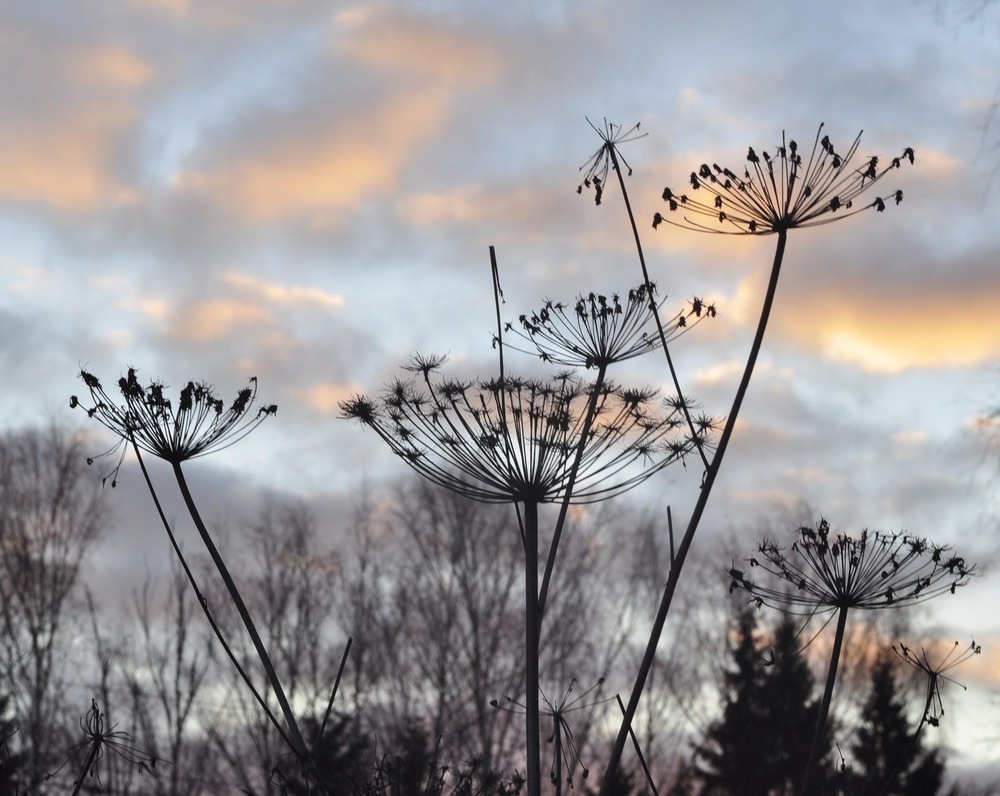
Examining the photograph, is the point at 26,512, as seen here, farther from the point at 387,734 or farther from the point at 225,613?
the point at 387,734

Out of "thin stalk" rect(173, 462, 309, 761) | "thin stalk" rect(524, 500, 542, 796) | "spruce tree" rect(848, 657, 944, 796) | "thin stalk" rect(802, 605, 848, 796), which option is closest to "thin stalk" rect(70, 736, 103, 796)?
"thin stalk" rect(173, 462, 309, 761)

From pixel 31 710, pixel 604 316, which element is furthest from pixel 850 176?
pixel 31 710

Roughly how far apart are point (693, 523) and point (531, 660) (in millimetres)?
976

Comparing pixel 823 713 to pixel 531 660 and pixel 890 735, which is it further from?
pixel 890 735

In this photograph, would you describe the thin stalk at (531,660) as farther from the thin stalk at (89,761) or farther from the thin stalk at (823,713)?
the thin stalk at (89,761)

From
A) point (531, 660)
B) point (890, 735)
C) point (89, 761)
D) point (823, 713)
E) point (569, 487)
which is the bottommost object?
point (89, 761)

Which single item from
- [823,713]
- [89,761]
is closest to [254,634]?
[89,761]

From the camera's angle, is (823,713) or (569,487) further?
(569,487)

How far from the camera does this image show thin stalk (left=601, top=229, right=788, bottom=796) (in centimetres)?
487

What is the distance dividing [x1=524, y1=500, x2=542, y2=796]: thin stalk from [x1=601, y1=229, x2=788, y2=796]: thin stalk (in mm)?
346

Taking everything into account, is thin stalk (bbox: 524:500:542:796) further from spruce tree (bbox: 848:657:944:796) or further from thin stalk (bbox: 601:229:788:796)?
spruce tree (bbox: 848:657:944:796)

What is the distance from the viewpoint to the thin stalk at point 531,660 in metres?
5.24

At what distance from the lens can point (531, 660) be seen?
18.0ft

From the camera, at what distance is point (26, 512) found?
42.0 meters
